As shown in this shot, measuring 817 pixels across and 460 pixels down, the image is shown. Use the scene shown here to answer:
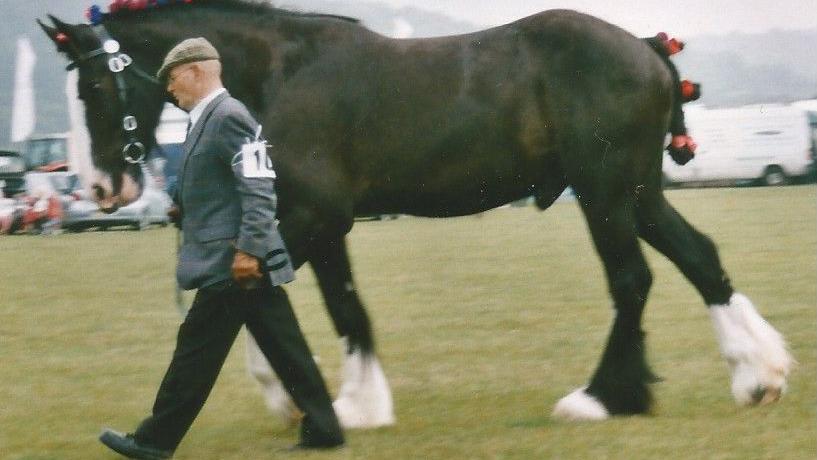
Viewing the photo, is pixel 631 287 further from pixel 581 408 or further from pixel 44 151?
pixel 44 151

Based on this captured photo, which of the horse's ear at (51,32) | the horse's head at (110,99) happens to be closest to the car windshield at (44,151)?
the horse's ear at (51,32)

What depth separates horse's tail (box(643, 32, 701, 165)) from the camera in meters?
6.97

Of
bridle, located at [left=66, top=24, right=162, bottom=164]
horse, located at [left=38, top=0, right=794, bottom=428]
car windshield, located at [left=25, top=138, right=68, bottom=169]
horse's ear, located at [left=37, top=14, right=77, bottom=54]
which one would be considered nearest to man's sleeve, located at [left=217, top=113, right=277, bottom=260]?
horse, located at [left=38, top=0, right=794, bottom=428]

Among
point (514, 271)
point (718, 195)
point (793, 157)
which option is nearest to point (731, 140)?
point (793, 157)

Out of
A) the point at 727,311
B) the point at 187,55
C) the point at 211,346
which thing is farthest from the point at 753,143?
the point at 187,55

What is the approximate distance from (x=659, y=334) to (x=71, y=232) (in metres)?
22.2

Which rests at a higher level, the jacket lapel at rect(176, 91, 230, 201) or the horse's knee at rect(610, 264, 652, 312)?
the jacket lapel at rect(176, 91, 230, 201)

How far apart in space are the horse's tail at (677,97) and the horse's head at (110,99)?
8.81 feet

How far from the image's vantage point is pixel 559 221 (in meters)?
26.5

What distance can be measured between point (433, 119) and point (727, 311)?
192 centimetres

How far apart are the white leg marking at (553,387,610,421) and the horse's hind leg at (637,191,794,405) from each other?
780 millimetres

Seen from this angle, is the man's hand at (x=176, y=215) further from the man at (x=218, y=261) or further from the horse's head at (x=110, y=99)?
the horse's head at (x=110, y=99)

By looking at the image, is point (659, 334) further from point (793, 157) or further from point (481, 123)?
point (793, 157)

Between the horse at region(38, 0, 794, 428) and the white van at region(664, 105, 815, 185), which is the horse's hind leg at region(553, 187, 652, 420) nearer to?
the horse at region(38, 0, 794, 428)
